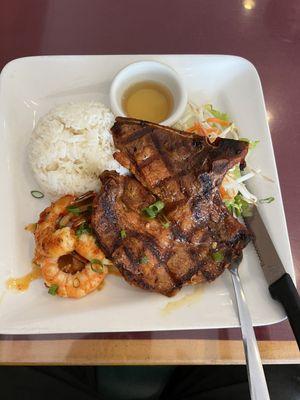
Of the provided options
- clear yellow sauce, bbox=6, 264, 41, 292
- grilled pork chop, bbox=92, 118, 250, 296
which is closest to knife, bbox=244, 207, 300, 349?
grilled pork chop, bbox=92, 118, 250, 296

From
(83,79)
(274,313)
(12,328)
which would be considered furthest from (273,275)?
(83,79)

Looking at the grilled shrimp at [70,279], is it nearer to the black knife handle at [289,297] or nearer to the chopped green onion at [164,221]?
the chopped green onion at [164,221]

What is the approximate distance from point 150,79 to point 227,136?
1.99ft

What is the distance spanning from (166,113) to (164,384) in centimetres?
168

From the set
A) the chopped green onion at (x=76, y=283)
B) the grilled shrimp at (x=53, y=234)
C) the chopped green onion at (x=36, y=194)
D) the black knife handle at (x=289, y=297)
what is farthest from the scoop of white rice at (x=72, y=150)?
the black knife handle at (x=289, y=297)

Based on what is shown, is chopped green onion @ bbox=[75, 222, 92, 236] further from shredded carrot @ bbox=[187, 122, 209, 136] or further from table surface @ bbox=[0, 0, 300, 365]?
table surface @ bbox=[0, 0, 300, 365]

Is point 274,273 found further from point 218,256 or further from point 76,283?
point 76,283

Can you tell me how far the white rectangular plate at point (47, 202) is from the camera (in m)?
1.85

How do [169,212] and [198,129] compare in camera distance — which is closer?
[169,212]

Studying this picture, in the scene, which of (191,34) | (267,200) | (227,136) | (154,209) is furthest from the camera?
(191,34)

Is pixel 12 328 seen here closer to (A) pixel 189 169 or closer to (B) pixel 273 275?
(A) pixel 189 169

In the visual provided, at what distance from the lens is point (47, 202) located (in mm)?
2266

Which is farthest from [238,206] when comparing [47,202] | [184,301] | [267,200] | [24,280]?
[24,280]

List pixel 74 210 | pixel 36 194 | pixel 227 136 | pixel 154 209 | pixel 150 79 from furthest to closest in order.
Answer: pixel 150 79
pixel 227 136
pixel 36 194
pixel 74 210
pixel 154 209
